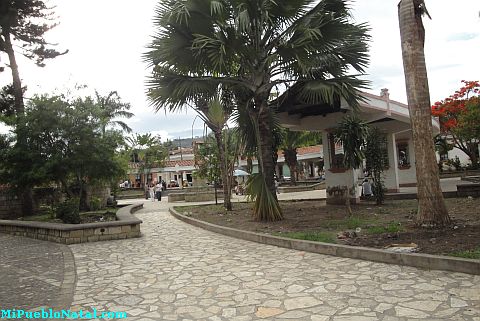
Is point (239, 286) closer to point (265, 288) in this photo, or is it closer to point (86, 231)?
point (265, 288)

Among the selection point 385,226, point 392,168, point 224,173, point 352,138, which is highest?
point 352,138

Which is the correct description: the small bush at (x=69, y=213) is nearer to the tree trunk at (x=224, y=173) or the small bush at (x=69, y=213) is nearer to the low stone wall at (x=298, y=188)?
the tree trunk at (x=224, y=173)

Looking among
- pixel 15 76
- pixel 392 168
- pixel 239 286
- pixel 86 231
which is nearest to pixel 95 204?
pixel 15 76

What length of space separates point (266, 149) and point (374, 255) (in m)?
5.19

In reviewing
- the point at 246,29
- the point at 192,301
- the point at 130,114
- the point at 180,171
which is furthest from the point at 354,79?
the point at 180,171

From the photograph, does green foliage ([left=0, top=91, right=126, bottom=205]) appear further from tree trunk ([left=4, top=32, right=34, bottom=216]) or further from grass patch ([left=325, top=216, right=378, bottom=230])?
grass patch ([left=325, top=216, right=378, bottom=230])

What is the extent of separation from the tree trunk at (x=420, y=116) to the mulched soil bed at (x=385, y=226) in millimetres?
369

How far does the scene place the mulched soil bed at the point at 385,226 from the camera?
258 inches

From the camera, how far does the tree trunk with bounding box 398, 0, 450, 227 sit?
7648 millimetres

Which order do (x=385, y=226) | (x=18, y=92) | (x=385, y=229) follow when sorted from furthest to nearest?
(x=18, y=92), (x=385, y=226), (x=385, y=229)

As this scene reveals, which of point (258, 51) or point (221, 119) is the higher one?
point (258, 51)

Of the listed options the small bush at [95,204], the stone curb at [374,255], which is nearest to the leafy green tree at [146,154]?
the small bush at [95,204]

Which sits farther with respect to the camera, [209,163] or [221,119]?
[209,163]

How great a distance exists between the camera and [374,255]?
20.3 feet
